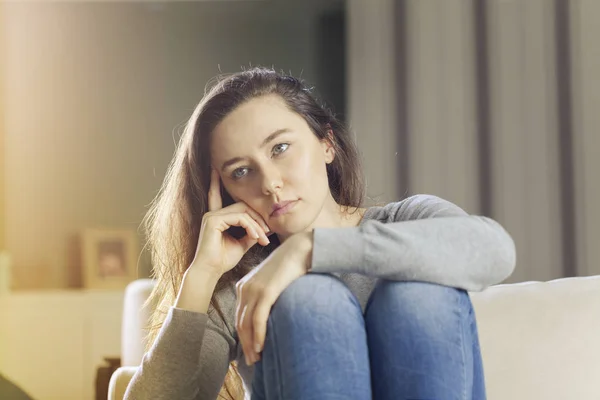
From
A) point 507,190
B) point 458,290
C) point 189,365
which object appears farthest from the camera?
point 507,190

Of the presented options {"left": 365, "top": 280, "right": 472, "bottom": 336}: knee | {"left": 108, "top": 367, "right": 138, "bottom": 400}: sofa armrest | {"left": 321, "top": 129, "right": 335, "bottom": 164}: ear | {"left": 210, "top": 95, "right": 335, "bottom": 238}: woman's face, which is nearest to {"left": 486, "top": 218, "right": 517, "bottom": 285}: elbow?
{"left": 365, "top": 280, "right": 472, "bottom": 336}: knee

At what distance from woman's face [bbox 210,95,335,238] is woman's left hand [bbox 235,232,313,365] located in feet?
0.96

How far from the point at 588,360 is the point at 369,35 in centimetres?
259

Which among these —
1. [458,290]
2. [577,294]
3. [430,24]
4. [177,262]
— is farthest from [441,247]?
[430,24]

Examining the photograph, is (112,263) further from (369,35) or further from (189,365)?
(189,365)

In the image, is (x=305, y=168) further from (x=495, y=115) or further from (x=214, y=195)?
(x=495, y=115)

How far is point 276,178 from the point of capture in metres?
1.47

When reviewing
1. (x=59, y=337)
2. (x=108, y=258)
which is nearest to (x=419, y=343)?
(x=59, y=337)

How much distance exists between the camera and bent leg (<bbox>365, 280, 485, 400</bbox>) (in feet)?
3.48

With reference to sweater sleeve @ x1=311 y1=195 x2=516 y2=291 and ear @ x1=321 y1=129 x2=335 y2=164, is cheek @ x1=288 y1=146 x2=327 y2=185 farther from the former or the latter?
sweater sleeve @ x1=311 y1=195 x2=516 y2=291

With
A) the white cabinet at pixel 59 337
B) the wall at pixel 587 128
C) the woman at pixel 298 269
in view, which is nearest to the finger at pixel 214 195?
the woman at pixel 298 269

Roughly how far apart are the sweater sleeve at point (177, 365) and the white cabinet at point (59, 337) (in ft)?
9.32

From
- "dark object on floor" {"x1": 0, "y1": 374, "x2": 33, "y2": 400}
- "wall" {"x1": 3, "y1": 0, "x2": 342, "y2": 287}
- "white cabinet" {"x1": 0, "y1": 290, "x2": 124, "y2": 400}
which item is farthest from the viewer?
"wall" {"x1": 3, "y1": 0, "x2": 342, "y2": 287}

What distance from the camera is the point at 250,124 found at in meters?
1.50
